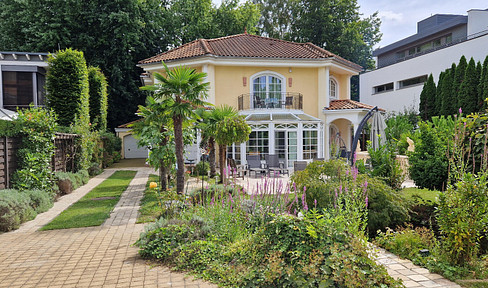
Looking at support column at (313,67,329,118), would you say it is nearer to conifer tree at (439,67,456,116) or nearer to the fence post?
conifer tree at (439,67,456,116)

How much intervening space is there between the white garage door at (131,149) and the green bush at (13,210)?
67.8 ft

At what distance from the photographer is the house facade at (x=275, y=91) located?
58.7 ft

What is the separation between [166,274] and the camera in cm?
441

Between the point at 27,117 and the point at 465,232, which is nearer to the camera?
the point at 465,232

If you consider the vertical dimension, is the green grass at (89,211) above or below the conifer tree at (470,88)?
below

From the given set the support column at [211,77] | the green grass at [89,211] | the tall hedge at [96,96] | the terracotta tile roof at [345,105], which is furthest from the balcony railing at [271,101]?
the tall hedge at [96,96]

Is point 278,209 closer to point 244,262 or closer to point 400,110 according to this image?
point 244,262

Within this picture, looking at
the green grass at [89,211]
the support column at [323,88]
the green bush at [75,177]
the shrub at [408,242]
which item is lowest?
the green grass at [89,211]

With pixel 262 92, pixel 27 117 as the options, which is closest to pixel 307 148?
pixel 262 92

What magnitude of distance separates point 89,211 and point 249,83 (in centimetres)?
1308

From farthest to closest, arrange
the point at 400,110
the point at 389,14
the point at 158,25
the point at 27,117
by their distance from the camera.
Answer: the point at 389,14 → the point at 158,25 → the point at 400,110 → the point at 27,117

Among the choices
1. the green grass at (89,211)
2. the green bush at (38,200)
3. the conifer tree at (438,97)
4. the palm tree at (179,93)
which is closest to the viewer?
the green grass at (89,211)

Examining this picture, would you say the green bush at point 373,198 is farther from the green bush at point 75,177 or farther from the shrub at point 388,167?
the green bush at point 75,177

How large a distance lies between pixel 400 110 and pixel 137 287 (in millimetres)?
28227
